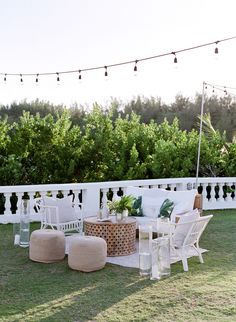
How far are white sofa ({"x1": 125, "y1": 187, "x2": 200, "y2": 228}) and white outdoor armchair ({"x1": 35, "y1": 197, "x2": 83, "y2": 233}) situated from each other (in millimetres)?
1025

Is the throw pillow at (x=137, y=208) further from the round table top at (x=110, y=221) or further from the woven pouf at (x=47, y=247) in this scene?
the woven pouf at (x=47, y=247)

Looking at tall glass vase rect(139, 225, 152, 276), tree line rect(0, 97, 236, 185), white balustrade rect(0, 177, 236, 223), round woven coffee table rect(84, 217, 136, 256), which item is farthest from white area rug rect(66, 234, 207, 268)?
tree line rect(0, 97, 236, 185)

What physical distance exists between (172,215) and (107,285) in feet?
8.20

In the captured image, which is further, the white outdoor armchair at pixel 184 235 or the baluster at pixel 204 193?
the baluster at pixel 204 193

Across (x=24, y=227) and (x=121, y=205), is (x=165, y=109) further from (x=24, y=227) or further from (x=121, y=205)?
(x=24, y=227)

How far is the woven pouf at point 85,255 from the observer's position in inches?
207

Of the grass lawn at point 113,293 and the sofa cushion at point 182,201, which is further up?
the sofa cushion at point 182,201

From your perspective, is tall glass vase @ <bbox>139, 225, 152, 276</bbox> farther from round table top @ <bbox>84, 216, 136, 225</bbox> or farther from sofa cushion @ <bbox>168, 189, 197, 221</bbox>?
sofa cushion @ <bbox>168, 189, 197, 221</bbox>

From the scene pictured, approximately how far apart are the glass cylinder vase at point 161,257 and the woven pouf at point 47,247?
1.27 m

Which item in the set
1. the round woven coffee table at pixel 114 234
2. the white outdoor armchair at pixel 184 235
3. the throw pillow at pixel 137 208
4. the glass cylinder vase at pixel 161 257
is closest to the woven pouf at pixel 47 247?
the round woven coffee table at pixel 114 234

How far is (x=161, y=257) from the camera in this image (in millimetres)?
5230

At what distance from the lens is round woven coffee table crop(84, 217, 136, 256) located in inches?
243

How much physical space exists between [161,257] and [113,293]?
2.97 ft

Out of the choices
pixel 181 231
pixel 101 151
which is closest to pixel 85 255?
pixel 181 231
